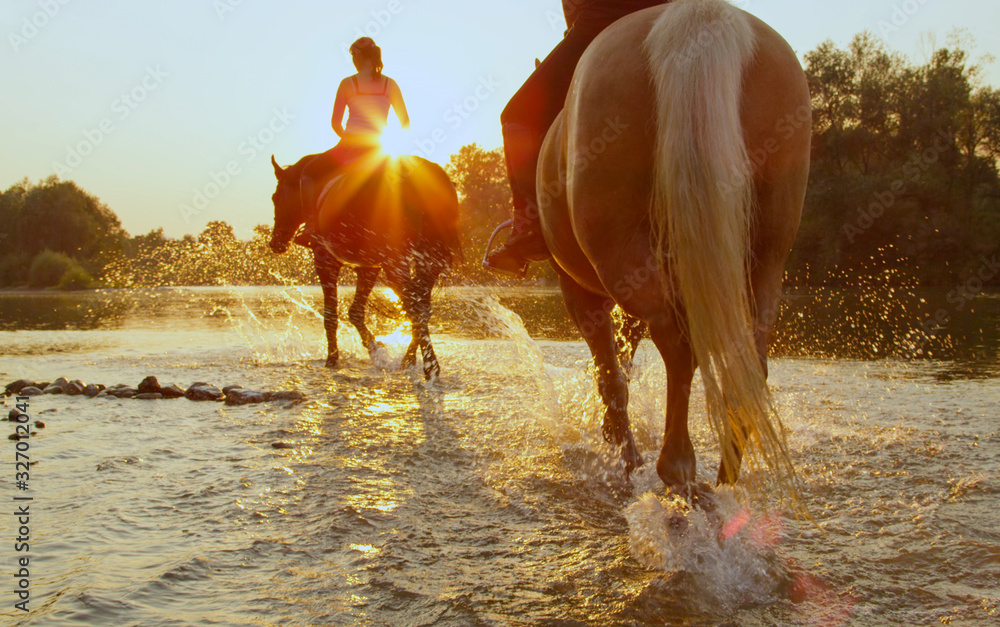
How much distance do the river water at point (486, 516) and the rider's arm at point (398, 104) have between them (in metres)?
3.55

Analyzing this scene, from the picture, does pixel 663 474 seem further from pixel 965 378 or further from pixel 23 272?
pixel 23 272

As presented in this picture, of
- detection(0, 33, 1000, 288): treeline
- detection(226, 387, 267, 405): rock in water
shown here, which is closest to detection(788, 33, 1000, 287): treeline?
detection(0, 33, 1000, 288): treeline

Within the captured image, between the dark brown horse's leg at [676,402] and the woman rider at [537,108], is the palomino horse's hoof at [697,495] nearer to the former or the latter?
the dark brown horse's leg at [676,402]

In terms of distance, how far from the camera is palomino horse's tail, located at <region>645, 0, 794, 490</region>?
8.46ft

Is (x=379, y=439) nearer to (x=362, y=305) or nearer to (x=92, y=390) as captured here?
(x=92, y=390)

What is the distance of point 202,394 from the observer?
267 inches

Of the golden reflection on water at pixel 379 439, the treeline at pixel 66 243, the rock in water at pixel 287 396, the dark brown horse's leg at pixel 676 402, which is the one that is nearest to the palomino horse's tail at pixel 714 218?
the dark brown horse's leg at pixel 676 402

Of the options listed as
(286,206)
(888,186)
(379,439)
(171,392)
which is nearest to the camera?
(379,439)

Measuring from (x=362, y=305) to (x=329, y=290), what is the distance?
1.58 feet

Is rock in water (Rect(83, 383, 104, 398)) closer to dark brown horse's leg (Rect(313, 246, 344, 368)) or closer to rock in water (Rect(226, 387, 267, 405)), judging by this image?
rock in water (Rect(226, 387, 267, 405))

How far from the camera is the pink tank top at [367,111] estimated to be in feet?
27.9

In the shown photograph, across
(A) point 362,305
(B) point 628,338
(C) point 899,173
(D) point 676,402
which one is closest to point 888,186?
(C) point 899,173

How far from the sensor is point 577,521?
10.7ft

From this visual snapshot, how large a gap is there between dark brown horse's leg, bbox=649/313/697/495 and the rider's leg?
5.27 ft
